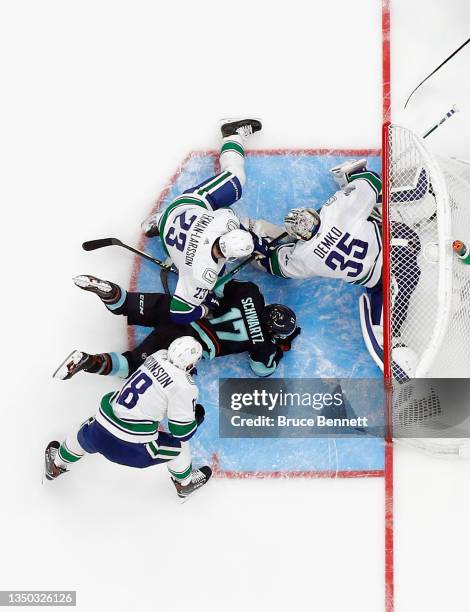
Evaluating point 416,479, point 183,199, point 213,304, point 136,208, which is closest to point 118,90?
point 136,208

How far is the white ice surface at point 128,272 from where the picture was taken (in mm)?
3607

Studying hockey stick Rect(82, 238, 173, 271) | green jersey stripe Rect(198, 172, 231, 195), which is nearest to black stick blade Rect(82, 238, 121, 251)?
hockey stick Rect(82, 238, 173, 271)

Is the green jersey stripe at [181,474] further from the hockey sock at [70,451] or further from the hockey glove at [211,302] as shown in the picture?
the hockey glove at [211,302]

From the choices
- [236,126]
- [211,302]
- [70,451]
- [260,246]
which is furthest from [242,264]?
[70,451]

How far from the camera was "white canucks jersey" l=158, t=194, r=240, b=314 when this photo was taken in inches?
124

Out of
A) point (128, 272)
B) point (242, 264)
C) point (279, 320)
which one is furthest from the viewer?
point (128, 272)

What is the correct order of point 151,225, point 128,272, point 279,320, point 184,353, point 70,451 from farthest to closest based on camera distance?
point 128,272 < point 151,225 < point 70,451 < point 279,320 < point 184,353

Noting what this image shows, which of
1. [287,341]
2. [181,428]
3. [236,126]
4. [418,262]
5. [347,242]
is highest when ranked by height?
[236,126]

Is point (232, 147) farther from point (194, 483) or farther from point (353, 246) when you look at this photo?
point (194, 483)

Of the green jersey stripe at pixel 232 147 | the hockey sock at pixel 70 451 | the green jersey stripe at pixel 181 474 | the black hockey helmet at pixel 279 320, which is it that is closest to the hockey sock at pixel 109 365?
the hockey sock at pixel 70 451

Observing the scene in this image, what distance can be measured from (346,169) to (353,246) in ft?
1.82

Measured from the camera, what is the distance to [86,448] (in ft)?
10.8

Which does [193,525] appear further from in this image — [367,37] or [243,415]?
[367,37]

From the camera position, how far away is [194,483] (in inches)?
137
